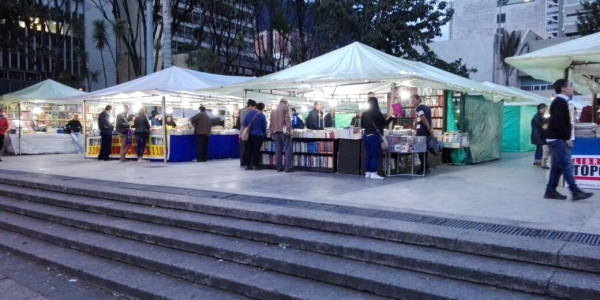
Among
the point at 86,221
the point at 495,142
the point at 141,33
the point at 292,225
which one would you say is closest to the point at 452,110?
the point at 495,142

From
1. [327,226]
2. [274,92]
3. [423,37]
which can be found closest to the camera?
[327,226]

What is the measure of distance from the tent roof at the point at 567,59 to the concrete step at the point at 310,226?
13.5ft

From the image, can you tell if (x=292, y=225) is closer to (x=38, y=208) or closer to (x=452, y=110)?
(x=38, y=208)

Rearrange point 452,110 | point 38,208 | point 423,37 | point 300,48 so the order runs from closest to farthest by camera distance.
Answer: point 38,208
point 452,110
point 423,37
point 300,48

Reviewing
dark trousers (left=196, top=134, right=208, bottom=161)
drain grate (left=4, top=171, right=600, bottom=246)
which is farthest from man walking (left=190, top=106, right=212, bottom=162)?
drain grate (left=4, top=171, right=600, bottom=246)

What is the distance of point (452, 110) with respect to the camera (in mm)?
12633

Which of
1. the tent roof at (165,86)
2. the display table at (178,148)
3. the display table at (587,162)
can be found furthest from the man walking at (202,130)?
the display table at (587,162)

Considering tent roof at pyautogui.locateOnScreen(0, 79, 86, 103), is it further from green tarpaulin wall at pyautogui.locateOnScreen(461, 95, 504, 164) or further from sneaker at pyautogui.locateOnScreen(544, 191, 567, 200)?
sneaker at pyautogui.locateOnScreen(544, 191, 567, 200)

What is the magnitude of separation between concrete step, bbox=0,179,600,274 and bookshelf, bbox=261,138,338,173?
410cm

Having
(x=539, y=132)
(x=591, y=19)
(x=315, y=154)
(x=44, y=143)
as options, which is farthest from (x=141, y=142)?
(x=591, y=19)

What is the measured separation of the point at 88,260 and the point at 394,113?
23.6ft

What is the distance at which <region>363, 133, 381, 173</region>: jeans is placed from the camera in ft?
29.7

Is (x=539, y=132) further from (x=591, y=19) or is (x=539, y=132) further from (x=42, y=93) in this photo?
(x=591, y=19)

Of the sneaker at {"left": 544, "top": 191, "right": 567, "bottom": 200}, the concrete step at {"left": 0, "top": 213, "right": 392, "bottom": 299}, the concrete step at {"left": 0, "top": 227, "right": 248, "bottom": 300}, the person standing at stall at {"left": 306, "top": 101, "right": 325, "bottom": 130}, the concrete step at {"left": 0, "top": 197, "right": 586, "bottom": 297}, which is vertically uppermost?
the person standing at stall at {"left": 306, "top": 101, "right": 325, "bottom": 130}
